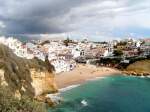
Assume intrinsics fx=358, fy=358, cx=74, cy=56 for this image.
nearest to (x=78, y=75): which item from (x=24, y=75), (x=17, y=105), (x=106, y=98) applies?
(x=106, y=98)

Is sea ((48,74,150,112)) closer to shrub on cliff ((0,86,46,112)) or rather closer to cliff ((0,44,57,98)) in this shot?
cliff ((0,44,57,98))

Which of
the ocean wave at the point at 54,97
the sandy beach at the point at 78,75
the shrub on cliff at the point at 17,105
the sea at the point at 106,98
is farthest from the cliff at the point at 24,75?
the shrub on cliff at the point at 17,105

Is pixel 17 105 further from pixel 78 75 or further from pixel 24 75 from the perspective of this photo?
pixel 78 75

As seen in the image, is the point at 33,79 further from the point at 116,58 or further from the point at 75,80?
the point at 116,58

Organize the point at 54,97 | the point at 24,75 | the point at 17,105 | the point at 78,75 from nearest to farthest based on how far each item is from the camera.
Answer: the point at 17,105, the point at 24,75, the point at 54,97, the point at 78,75

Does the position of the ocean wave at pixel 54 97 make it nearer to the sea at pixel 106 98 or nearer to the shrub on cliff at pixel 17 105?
the sea at pixel 106 98

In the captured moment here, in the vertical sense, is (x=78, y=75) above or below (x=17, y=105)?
below

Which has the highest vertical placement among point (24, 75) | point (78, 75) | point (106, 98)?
point (24, 75)

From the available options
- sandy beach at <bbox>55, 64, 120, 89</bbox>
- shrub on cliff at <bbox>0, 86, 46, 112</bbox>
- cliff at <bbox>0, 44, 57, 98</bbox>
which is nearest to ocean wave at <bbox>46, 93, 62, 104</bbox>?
cliff at <bbox>0, 44, 57, 98</bbox>
